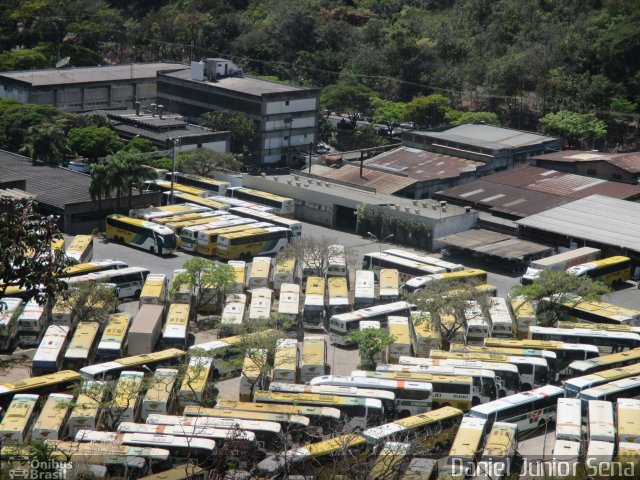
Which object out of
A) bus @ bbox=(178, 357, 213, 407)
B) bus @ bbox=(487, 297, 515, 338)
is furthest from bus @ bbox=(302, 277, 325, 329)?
bus @ bbox=(178, 357, 213, 407)

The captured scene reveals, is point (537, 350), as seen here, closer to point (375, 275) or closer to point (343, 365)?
point (343, 365)

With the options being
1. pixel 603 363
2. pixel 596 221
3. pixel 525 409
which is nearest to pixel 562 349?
pixel 603 363

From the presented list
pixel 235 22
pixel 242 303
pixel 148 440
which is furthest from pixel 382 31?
pixel 148 440

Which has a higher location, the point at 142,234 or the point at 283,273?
the point at 283,273

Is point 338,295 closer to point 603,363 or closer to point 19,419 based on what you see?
point 603,363

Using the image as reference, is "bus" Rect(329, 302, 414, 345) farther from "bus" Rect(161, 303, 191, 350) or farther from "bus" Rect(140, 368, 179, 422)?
"bus" Rect(140, 368, 179, 422)

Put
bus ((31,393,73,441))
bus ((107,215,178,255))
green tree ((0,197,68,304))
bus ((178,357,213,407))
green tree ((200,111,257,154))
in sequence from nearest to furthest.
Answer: green tree ((0,197,68,304)) → bus ((31,393,73,441)) → bus ((178,357,213,407)) → bus ((107,215,178,255)) → green tree ((200,111,257,154))

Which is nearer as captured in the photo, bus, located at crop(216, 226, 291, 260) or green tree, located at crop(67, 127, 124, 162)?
bus, located at crop(216, 226, 291, 260)
